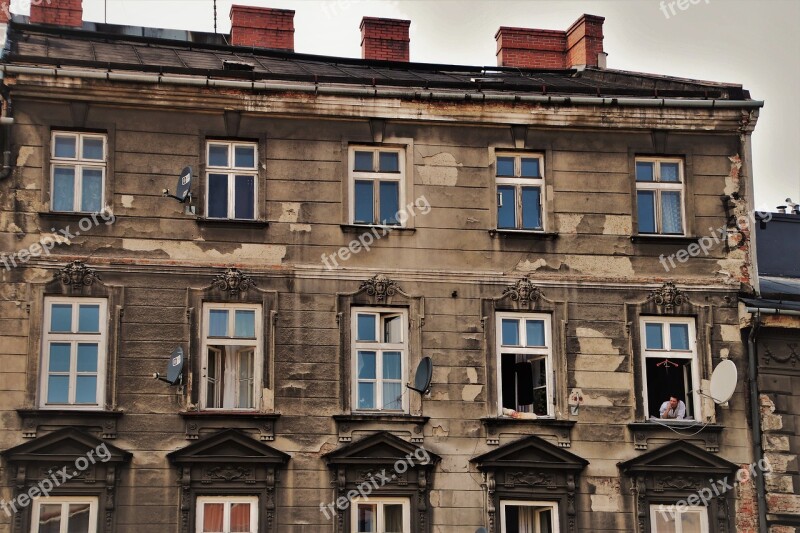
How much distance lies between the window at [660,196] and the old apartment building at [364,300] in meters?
0.04

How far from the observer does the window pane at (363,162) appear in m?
24.2

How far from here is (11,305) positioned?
22.3 m

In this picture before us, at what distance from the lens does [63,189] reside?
23.1m

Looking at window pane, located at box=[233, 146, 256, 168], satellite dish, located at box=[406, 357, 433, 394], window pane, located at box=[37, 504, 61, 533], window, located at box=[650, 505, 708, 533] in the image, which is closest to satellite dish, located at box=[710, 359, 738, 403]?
window, located at box=[650, 505, 708, 533]

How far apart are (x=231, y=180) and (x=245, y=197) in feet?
1.24

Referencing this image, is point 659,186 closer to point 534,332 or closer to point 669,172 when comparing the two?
point 669,172

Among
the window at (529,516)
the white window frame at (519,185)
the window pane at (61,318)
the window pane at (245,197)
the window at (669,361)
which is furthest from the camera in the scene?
the white window frame at (519,185)

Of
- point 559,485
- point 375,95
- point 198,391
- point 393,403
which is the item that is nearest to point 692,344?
point 559,485

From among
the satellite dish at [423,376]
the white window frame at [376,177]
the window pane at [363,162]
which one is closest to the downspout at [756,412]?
the satellite dish at [423,376]

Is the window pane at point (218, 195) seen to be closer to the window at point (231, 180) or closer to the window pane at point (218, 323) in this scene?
the window at point (231, 180)

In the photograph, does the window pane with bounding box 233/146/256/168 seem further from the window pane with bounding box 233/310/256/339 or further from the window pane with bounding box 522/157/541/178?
the window pane with bounding box 522/157/541/178

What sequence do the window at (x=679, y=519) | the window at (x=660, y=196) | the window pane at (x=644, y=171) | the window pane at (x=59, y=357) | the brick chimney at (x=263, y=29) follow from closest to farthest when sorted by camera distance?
1. the window pane at (x=59, y=357)
2. the window at (x=679, y=519)
3. the window at (x=660, y=196)
4. the window pane at (x=644, y=171)
5. the brick chimney at (x=263, y=29)

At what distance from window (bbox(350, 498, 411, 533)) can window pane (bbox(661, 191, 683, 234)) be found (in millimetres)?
6900

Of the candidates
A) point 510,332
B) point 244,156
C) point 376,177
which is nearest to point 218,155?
point 244,156
